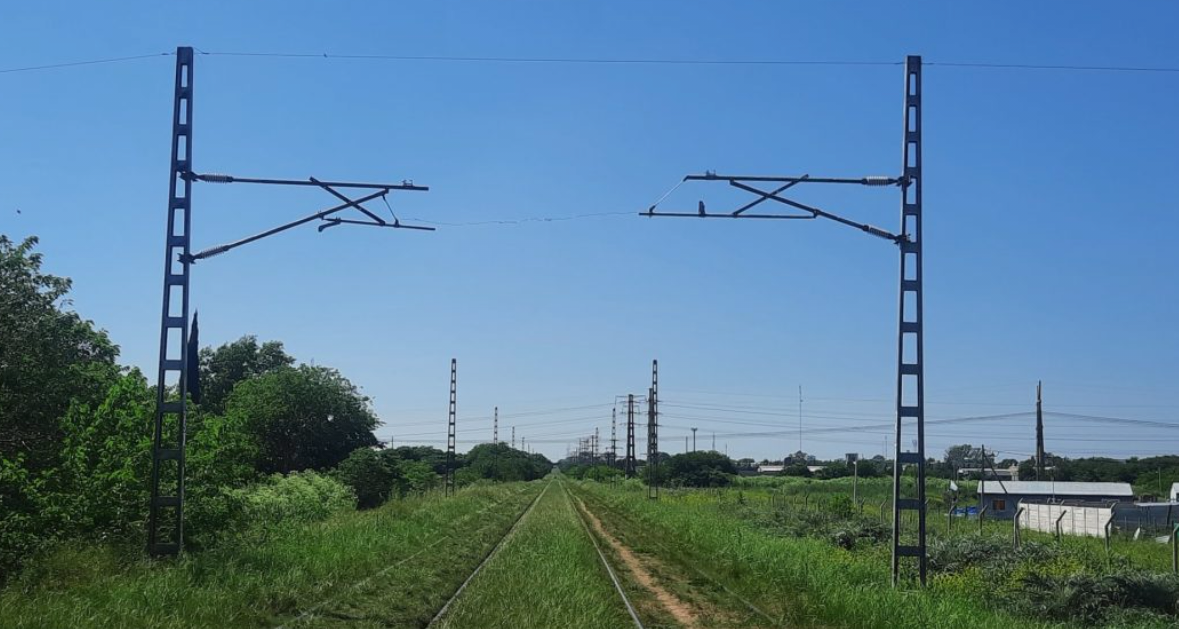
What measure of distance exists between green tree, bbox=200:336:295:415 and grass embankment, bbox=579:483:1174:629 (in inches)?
3301

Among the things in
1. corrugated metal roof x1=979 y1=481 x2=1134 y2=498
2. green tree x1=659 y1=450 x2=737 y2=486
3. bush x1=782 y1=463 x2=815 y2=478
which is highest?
corrugated metal roof x1=979 y1=481 x2=1134 y2=498

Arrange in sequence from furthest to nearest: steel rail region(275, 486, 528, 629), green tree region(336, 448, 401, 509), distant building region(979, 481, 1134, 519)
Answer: distant building region(979, 481, 1134, 519) < green tree region(336, 448, 401, 509) < steel rail region(275, 486, 528, 629)

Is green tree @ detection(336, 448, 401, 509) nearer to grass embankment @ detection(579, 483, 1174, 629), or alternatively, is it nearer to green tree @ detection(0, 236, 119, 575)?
green tree @ detection(0, 236, 119, 575)

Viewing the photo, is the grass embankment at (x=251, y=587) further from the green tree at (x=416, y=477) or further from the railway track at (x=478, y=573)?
the green tree at (x=416, y=477)

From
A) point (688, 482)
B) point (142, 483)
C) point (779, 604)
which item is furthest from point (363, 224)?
point (688, 482)

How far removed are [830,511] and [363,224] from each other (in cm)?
2636

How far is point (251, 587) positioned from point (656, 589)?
7.65 metres

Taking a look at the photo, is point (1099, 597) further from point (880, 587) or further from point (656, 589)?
point (656, 589)

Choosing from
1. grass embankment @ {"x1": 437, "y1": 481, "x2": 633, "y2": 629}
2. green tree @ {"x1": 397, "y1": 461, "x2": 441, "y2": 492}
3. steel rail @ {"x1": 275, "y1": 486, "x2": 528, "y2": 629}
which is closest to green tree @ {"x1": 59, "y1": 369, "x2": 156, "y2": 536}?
steel rail @ {"x1": 275, "y1": 486, "x2": 528, "y2": 629}

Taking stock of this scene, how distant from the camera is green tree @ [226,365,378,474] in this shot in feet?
259

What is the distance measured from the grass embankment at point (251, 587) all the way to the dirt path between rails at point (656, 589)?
3794mm

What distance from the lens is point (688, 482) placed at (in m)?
117

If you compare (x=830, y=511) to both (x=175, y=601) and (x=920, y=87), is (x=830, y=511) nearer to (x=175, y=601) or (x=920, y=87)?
(x=920, y=87)

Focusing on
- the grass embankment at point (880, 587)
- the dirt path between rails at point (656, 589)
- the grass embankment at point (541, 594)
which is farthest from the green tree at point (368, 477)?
the grass embankment at point (880, 587)
